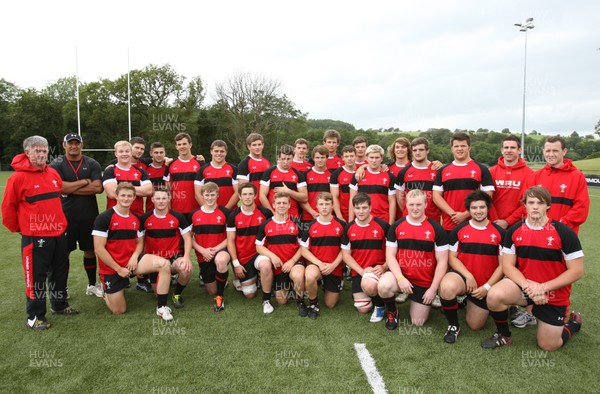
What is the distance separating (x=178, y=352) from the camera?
12.4 feet

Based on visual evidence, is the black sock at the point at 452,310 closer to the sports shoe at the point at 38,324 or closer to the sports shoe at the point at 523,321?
the sports shoe at the point at 523,321

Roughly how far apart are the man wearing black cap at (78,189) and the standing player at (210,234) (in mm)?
1375

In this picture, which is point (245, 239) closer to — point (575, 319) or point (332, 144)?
point (332, 144)

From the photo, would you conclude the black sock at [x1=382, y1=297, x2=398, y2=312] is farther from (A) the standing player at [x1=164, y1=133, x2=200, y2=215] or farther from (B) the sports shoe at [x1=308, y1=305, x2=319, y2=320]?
(A) the standing player at [x1=164, y1=133, x2=200, y2=215]

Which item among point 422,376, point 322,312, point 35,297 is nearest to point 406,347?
point 422,376

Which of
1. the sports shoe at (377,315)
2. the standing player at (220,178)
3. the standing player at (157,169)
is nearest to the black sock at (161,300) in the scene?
the standing player at (220,178)

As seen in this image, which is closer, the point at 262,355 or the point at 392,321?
the point at 262,355

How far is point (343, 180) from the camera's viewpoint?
19.5 ft

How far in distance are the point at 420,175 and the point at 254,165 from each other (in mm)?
2513

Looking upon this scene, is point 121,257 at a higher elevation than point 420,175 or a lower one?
lower

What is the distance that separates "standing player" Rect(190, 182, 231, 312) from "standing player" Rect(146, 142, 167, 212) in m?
1.17

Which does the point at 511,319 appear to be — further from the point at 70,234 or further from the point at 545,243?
the point at 70,234

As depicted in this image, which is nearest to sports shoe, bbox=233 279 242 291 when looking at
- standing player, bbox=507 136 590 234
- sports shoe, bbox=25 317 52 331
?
sports shoe, bbox=25 317 52 331

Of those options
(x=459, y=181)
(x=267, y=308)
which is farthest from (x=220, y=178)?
(x=459, y=181)
